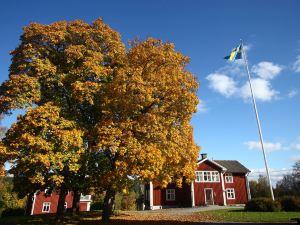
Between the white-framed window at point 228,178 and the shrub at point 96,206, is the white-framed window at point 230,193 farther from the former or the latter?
the shrub at point 96,206

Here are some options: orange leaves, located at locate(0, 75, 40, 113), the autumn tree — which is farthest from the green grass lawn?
orange leaves, located at locate(0, 75, 40, 113)

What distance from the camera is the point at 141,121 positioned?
1962 centimetres

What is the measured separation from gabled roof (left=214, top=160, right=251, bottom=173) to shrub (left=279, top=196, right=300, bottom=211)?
17.7 m

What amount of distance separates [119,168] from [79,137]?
133 inches

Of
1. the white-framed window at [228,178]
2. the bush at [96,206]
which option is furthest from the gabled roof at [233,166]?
the bush at [96,206]

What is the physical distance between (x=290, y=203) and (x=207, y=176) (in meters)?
17.5

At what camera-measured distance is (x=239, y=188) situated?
48188 mm

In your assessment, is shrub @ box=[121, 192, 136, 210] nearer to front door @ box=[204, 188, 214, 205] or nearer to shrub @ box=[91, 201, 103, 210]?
shrub @ box=[91, 201, 103, 210]

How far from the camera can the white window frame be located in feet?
151

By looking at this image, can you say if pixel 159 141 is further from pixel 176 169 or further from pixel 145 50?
pixel 145 50

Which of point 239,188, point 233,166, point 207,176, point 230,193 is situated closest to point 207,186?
point 207,176

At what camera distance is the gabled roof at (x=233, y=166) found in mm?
48903

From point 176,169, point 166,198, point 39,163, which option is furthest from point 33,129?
point 166,198

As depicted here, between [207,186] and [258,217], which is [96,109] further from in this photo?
[207,186]
